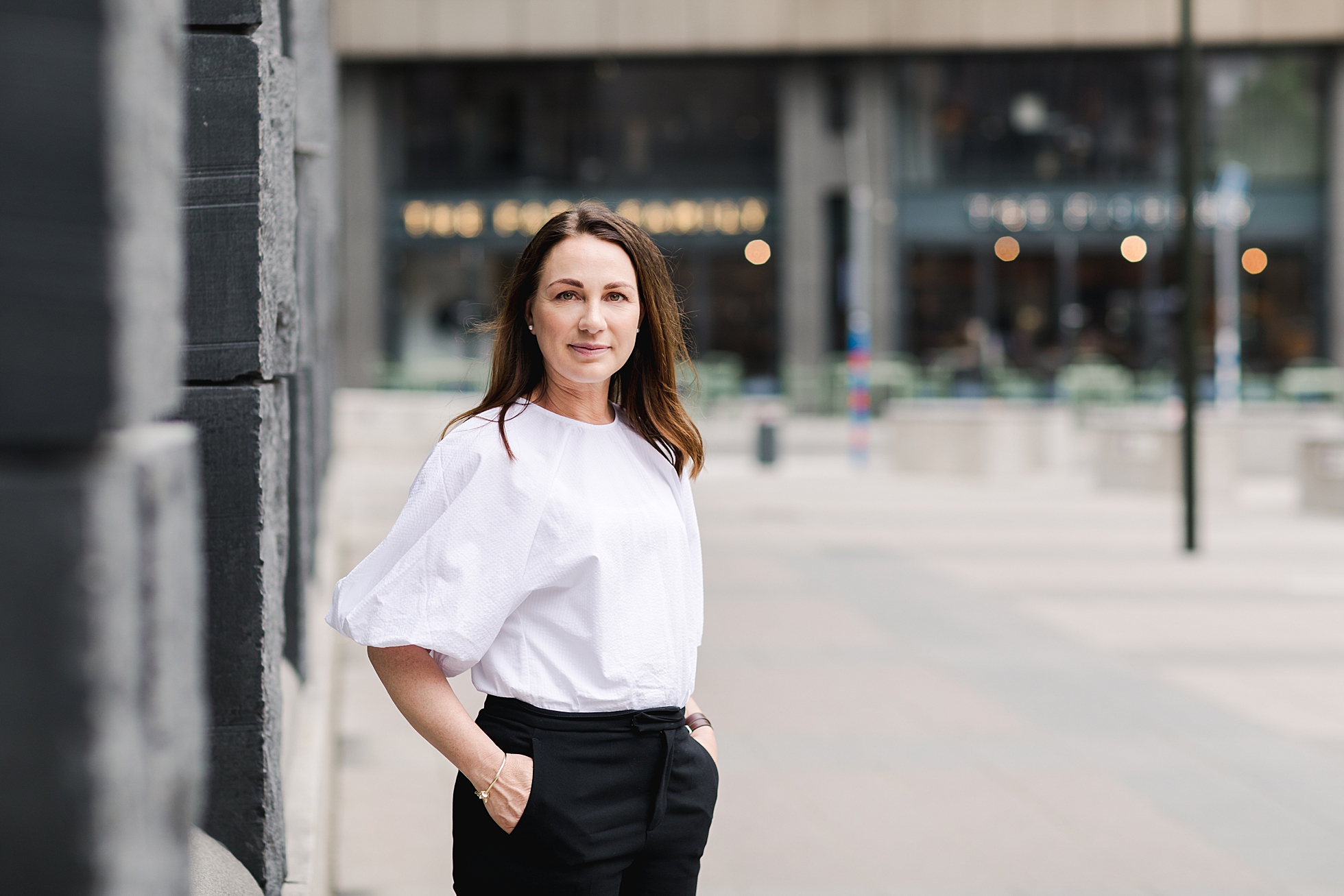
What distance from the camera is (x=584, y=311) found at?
96.1 inches

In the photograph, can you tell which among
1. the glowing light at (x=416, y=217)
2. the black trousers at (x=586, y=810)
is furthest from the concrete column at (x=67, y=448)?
the glowing light at (x=416, y=217)

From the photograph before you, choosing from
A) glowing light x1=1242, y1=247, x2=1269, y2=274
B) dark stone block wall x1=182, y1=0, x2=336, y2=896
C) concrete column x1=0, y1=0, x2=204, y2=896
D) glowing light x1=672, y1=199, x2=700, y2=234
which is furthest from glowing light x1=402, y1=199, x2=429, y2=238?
concrete column x1=0, y1=0, x2=204, y2=896

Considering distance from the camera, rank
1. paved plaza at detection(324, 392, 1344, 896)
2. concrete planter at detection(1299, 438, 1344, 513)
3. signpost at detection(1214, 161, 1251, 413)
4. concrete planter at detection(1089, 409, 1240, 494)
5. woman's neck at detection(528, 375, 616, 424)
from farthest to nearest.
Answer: signpost at detection(1214, 161, 1251, 413)
concrete planter at detection(1089, 409, 1240, 494)
concrete planter at detection(1299, 438, 1344, 513)
paved plaza at detection(324, 392, 1344, 896)
woman's neck at detection(528, 375, 616, 424)

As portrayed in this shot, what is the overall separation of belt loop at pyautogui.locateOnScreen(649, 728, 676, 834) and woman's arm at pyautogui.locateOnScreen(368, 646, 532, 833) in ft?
0.73

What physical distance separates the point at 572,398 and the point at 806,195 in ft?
98.0

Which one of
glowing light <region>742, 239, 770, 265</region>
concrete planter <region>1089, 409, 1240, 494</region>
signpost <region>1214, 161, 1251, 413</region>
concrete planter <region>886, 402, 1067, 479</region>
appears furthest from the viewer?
glowing light <region>742, 239, 770, 265</region>

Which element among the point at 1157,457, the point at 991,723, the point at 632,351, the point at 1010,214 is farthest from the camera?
the point at 1010,214

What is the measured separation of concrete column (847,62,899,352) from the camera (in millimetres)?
31516

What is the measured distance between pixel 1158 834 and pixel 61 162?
4.83 m

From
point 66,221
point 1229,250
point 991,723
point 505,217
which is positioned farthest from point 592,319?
point 1229,250

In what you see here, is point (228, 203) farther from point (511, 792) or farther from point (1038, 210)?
point (1038, 210)

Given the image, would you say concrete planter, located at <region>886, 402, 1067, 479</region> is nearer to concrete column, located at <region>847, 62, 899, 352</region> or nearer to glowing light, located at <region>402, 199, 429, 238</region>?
concrete column, located at <region>847, 62, 899, 352</region>

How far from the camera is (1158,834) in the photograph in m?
5.16

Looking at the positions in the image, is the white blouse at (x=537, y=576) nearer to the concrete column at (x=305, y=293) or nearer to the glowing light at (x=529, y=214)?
the concrete column at (x=305, y=293)
